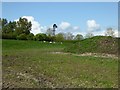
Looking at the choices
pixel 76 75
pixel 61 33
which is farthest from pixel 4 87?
pixel 61 33

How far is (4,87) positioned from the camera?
790 centimetres

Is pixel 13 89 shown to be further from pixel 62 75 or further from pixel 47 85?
pixel 62 75

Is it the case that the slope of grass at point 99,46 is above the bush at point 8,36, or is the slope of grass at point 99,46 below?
below

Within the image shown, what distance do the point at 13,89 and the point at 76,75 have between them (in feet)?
11.8

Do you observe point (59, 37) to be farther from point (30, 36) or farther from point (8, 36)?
point (8, 36)

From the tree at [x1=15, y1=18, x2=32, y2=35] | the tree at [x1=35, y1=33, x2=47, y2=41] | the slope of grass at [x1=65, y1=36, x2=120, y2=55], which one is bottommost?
the slope of grass at [x1=65, y1=36, x2=120, y2=55]

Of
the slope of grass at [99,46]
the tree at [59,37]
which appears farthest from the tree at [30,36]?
the slope of grass at [99,46]

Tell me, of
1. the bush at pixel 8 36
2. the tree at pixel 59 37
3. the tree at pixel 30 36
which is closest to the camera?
the bush at pixel 8 36

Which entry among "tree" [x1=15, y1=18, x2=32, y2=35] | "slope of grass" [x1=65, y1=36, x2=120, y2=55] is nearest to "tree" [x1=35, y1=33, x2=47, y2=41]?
"tree" [x1=15, y1=18, x2=32, y2=35]

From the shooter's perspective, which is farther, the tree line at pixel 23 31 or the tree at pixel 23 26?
the tree at pixel 23 26

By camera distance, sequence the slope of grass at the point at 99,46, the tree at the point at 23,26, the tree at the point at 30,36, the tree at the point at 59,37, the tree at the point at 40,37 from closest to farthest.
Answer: the slope of grass at the point at 99,46
the tree at the point at 40,37
the tree at the point at 30,36
the tree at the point at 23,26
the tree at the point at 59,37

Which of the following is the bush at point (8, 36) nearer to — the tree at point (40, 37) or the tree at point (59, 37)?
the tree at point (40, 37)

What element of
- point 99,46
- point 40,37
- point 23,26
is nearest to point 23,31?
point 23,26

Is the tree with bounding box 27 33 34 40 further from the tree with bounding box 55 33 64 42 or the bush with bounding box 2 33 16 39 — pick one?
the tree with bounding box 55 33 64 42
